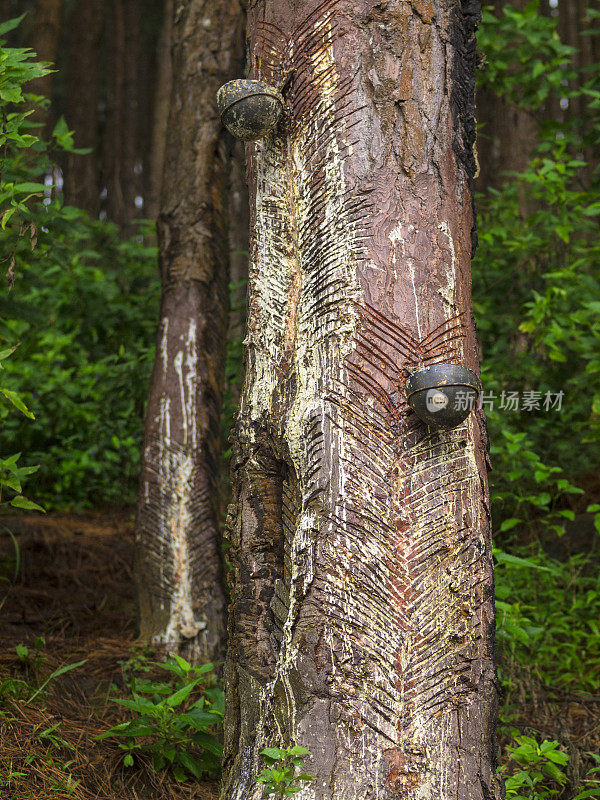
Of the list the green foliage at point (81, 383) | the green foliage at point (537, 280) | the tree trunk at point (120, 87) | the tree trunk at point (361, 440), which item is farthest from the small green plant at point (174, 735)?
the tree trunk at point (120, 87)

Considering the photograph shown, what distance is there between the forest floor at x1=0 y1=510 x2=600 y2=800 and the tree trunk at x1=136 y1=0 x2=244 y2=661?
0.31 metres

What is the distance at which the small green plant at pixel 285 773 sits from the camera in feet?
5.63

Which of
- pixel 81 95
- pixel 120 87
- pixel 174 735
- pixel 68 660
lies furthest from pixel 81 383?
pixel 120 87

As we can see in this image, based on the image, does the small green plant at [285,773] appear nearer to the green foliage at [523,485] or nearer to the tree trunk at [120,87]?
the green foliage at [523,485]

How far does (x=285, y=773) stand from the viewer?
172 centimetres

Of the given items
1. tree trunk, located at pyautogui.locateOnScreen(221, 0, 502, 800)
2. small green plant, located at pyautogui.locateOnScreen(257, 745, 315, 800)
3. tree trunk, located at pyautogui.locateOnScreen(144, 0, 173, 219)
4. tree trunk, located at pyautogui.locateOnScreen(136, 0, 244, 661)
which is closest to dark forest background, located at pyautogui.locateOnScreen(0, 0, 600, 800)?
tree trunk, located at pyautogui.locateOnScreen(136, 0, 244, 661)

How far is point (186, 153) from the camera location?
4152 mm

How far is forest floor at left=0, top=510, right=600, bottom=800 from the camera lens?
2.39m

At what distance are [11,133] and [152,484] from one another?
1.85m

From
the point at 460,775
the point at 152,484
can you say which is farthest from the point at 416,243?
the point at 152,484

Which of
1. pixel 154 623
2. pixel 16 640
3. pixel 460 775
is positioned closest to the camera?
pixel 460 775

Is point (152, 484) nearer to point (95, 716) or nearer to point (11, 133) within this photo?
point (95, 716)

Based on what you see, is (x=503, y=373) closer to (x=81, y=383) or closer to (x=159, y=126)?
(x=81, y=383)

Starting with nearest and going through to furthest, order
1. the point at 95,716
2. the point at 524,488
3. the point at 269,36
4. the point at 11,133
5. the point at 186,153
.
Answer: the point at 269,36 < the point at 11,133 < the point at 95,716 < the point at 186,153 < the point at 524,488
